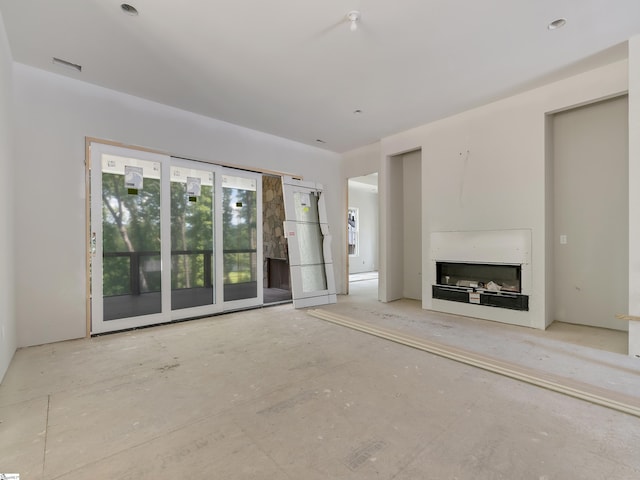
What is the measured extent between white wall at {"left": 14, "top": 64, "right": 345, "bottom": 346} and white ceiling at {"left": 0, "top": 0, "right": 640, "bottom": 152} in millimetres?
259

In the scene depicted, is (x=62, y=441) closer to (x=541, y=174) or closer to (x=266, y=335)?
(x=266, y=335)

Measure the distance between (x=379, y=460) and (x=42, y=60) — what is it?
186 inches

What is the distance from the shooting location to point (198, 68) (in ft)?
10.8

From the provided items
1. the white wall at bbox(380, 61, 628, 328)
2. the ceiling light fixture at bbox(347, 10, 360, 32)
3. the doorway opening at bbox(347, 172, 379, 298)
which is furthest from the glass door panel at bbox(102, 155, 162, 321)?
the doorway opening at bbox(347, 172, 379, 298)

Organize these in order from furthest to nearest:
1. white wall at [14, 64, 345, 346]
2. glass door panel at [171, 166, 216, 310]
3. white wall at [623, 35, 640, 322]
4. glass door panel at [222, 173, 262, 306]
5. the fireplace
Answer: glass door panel at [222, 173, 262, 306], glass door panel at [171, 166, 216, 310], the fireplace, white wall at [14, 64, 345, 346], white wall at [623, 35, 640, 322]

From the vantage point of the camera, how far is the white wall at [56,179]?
129 inches

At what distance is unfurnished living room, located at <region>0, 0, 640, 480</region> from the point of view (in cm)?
180

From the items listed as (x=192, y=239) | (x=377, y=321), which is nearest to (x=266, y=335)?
(x=377, y=321)

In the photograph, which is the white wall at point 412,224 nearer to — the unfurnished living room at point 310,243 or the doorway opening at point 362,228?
the unfurnished living room at point 310,243

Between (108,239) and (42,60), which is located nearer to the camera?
(42,60)

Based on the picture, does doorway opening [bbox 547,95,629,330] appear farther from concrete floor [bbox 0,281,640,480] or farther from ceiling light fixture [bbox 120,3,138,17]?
ceiling light fixture [bbox 120,3,138,17]

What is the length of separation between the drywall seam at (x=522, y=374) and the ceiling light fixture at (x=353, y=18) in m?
3.12

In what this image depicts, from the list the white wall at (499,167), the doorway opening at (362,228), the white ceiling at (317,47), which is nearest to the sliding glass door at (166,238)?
the white ceiling at (317,47)

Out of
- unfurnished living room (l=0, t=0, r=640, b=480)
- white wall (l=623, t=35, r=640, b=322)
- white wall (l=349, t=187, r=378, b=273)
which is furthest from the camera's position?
white wall (l=349, t=187, r=378, b=273)
